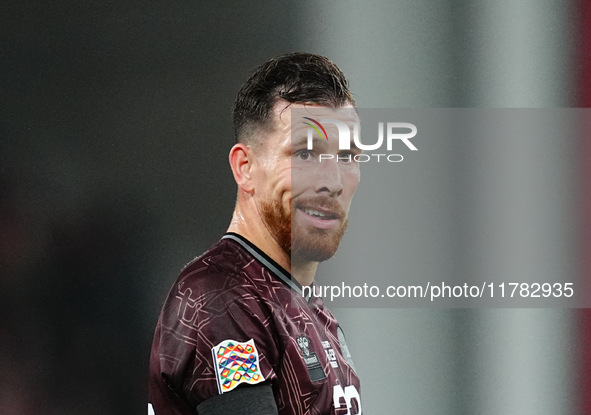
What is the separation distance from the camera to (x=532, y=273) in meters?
1.86

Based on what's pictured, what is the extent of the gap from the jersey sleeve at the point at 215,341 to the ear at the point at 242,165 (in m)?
0.24

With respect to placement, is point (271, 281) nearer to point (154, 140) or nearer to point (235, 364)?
point (235, 364)

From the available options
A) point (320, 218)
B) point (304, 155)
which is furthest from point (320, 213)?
point (304, 155)

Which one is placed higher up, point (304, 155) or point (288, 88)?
point (288, 88)

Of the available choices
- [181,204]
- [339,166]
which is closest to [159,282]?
[181,204]

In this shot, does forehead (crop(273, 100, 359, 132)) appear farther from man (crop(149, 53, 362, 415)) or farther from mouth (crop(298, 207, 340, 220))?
mouth (crop(298, 207, 340, 220))

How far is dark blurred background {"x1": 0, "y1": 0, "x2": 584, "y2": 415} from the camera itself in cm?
184

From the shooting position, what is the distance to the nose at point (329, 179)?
166 centimetres

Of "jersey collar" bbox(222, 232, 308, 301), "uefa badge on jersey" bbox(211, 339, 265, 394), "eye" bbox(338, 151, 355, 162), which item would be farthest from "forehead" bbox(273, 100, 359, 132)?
"uefa badge on jersey" bbox(211, 339, 265, 394)

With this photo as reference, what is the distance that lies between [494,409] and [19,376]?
114cm

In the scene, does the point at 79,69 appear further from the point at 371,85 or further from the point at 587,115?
the point at 587,115

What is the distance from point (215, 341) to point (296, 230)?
0.33 metres

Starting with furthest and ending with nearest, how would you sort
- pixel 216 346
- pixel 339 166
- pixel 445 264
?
pixel 445 264 → pixel 339 166 → pixel 216 346

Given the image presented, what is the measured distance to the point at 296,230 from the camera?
5.47 feet
